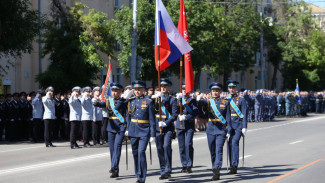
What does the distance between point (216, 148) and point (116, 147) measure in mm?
1964

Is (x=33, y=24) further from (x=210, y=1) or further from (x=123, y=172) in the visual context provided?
(x=210, y=1)

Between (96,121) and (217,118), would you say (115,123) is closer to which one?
(217,118)

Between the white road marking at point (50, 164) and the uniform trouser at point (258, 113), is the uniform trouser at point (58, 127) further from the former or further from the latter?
the uniform trouser at point (258, 113)

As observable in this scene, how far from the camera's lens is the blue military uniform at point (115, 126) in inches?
439

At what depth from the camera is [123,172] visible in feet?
39.2

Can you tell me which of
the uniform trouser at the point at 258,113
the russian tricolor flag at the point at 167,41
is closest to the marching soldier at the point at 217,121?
the russian tricolor flag at the point at 167,41

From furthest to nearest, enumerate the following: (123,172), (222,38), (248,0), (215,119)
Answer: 1. (248,0)
2. (222,38)
3. (123,172)
4. (215,119)

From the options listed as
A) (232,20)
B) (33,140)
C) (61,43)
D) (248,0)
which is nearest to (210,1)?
(232,20)

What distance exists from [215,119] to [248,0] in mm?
36807

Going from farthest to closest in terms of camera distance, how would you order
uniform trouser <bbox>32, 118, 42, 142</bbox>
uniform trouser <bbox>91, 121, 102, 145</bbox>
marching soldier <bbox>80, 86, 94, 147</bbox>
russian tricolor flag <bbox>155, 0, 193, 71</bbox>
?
uniform trouser <bbox>32, 118, 42, 142</bbox>, uniform trouser <bbox>91, 121, 102, 145</bbox>, marching soldier <bbox>80, 86, 94, 147</bbox>, russian tricolor flag <bbox>155, 0, 193, 71</bbox>

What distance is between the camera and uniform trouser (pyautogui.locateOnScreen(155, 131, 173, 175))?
432 inches

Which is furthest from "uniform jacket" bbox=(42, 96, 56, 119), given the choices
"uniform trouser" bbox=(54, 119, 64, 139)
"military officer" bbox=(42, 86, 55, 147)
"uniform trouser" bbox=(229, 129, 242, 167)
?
"uniform trouser" bbox=(229, 129, 242, 167)

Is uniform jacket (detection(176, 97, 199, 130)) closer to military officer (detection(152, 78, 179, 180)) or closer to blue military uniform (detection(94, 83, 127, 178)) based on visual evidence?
military officer (detection(152, 78, 179, 180))

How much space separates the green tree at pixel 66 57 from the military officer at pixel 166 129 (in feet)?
41.0
